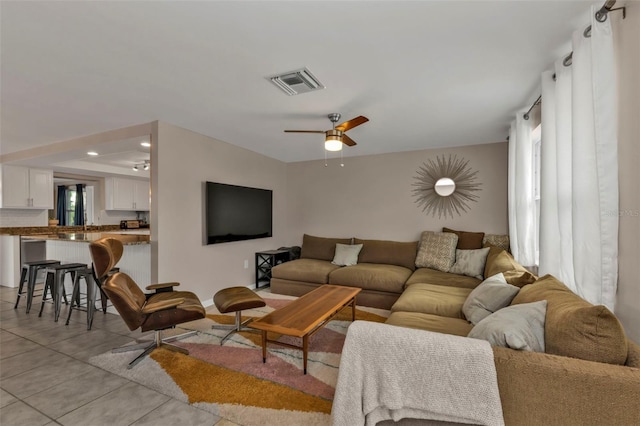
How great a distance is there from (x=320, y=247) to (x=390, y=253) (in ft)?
4.11

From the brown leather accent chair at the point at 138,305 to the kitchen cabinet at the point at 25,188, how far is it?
4.11 m

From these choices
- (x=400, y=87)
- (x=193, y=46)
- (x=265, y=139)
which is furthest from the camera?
(x=265, y=139)

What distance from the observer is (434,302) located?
105 inches

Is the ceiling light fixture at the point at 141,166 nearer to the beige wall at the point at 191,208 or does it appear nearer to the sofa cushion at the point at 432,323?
the beige wall at the point at 191,208

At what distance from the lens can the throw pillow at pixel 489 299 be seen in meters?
2.08

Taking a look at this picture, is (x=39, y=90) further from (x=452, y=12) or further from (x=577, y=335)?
(x=577, y=335)

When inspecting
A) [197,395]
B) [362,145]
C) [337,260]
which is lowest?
[197,395]

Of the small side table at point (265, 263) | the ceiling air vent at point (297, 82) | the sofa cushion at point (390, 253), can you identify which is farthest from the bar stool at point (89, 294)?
the sofa cushion at point (390, 253)

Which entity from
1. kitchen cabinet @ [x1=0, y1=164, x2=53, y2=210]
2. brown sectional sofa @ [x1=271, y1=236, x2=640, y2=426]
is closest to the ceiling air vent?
brown sectional sofa @ [x1=271, y1=236, x2=640, y2=426]

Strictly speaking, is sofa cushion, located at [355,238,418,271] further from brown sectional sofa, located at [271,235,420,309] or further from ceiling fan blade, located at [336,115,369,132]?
ceiling fan blade, located at [336,115,369,132]

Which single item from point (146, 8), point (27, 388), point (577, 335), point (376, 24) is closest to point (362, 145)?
point (376, 24)

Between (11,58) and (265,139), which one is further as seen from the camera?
(265,139)

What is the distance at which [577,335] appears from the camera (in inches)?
48.8

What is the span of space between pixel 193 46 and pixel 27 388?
270cm
